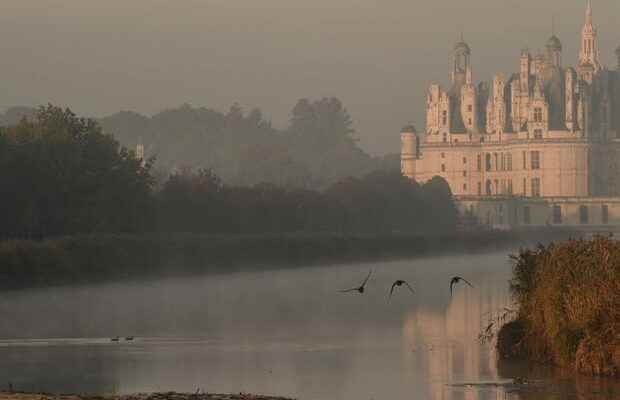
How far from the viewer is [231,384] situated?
30422mm

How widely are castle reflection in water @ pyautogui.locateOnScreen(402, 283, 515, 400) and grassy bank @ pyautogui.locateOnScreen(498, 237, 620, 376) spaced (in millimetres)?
900

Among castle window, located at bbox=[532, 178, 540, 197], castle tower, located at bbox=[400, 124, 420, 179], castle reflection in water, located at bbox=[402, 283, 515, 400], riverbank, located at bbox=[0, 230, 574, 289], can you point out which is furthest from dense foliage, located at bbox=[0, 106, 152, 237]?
castle tower, located at bbox=[400, 124, 420, 179]

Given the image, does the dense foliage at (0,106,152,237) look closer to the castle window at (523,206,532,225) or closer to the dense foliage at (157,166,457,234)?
the dense foliage at (157,166,457,234)

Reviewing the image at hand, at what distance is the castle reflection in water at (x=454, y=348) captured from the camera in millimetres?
29875

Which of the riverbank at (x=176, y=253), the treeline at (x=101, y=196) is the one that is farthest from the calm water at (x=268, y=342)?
the treeline at (x=101, y=196)

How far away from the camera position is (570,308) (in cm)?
3053

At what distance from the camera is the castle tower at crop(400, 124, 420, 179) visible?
18988 cm

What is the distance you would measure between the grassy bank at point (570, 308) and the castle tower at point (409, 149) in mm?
154631

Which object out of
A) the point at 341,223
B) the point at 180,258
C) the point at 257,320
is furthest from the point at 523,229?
the point at 257,320

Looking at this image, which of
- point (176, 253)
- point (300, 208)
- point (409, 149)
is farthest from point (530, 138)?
point (176, 253)

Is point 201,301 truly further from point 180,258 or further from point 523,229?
point 523,229

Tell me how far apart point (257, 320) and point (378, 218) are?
233 feet

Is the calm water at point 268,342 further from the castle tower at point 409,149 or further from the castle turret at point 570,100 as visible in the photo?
the castle tower at point 409,149

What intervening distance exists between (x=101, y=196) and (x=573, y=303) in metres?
41.9
